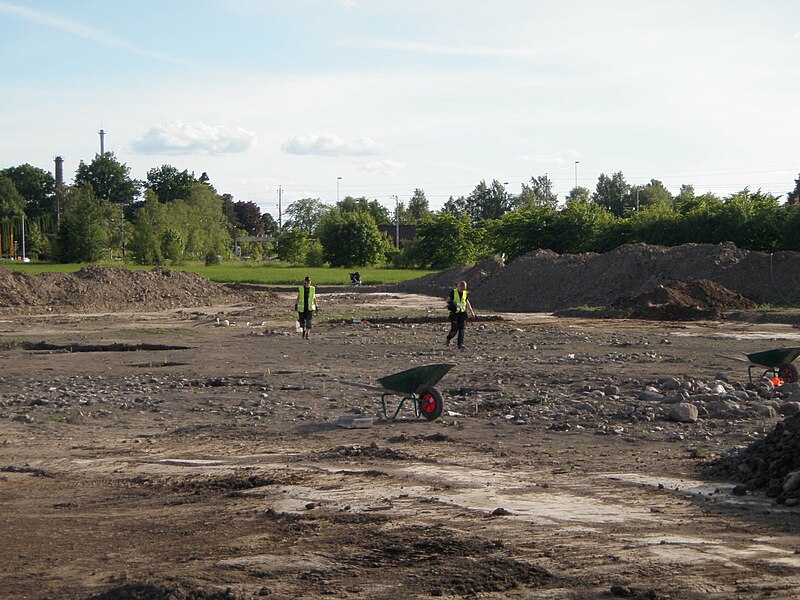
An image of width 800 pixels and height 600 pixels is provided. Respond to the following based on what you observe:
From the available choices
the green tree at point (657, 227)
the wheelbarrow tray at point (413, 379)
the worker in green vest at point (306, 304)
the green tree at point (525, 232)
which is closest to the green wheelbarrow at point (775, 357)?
the wheelbarrow tray at point (413, 379)

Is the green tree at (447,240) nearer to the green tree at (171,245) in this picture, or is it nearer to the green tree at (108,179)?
the green tree at (171,245)

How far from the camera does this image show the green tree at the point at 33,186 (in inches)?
5187

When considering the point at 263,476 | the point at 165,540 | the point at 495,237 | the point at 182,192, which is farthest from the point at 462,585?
the point at 182,192

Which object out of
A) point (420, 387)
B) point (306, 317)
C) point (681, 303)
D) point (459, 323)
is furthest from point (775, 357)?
point (681, 303)

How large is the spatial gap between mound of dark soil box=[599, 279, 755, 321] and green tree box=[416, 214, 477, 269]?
41.8 meters

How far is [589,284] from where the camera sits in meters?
41.6

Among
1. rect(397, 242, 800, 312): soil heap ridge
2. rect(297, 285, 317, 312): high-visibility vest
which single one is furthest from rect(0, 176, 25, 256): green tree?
rect(297, 285, 317, 312): high-visibility vest

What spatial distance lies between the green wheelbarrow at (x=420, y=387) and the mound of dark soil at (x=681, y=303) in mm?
21155

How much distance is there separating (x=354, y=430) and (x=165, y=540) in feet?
17.2

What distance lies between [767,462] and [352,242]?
77.4 m

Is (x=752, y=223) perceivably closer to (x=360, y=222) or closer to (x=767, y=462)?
(x=767, y=462)

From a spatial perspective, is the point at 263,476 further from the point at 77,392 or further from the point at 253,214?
the point at 253,214

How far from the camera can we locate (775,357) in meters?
14.0

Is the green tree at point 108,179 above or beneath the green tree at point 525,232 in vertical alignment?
above
